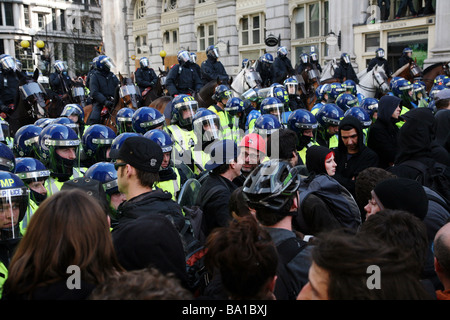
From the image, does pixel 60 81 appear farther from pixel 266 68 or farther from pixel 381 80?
pixel 381 80

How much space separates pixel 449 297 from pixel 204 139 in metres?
4.18

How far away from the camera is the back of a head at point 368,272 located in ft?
4.83

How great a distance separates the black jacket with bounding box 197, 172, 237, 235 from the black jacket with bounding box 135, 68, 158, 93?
11332 millimetres

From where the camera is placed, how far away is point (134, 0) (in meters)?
36.9

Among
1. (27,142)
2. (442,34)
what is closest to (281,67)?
(442,34)

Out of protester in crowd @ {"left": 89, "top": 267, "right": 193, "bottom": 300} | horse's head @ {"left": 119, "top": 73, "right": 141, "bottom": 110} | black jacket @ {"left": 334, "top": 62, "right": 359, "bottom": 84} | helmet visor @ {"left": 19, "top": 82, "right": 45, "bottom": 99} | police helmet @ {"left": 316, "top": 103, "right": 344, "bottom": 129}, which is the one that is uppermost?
black jacket @ {"left": 334, "top": 62, "right": 359, "bottom": 84}

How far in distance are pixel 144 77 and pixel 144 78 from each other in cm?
4

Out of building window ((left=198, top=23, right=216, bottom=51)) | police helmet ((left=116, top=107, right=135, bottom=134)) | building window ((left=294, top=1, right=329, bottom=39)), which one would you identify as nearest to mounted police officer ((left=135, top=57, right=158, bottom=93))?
police helmet ((left=116, top=107, right=135, bottom=134))

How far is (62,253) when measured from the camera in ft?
5.95

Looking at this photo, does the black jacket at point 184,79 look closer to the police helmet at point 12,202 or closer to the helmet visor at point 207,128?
the helmet visor at point 207,128

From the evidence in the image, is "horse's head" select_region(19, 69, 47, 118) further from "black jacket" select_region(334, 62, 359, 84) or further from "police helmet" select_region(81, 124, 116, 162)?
"black jacket" select_region(334, 62, 359, 84)

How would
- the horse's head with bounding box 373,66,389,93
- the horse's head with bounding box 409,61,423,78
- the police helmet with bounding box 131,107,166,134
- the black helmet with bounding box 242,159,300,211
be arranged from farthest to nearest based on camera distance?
the horse's head with bounding box 409,61,423,78
the horse's head with bounding box 373,66,389,93
the police helmet with bounding box 131,107,166,134
the black helmet with bounding box 242,159,300,211

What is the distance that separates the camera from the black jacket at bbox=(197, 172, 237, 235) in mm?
3396

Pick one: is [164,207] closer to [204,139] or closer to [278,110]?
[204,139]
